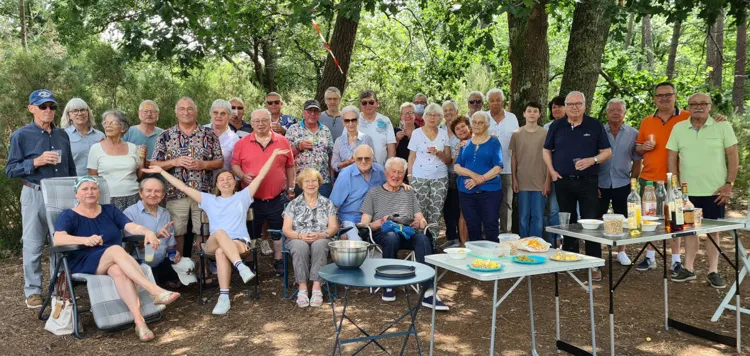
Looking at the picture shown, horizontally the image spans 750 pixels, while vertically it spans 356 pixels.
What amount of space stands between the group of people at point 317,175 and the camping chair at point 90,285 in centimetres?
9

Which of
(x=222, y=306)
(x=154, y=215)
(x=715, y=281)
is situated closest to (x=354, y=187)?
(x=222, y=306)

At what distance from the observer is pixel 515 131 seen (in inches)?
230

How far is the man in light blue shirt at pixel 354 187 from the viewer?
5.16 metres

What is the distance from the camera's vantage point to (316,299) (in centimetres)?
471

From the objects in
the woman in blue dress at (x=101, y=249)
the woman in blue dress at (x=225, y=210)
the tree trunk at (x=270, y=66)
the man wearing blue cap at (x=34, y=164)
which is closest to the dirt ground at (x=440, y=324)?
the woman in blue dress at (x=101, y=249)

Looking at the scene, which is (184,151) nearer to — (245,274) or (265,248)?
(245,274)

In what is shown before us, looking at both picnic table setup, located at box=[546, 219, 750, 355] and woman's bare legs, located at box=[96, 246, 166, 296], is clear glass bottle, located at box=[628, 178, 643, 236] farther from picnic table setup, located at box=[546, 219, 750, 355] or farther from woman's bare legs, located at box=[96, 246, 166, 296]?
woman's bare legs, located at box=[96, 246, 166, 296]

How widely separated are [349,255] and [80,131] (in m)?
3.15

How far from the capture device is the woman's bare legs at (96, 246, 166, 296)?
4141 mm

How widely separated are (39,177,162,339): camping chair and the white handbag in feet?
0.21

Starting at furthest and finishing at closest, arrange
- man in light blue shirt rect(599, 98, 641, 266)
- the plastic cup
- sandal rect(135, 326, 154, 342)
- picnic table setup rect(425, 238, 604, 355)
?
1. man in light blue shirt rect(599, 98, 641, 266)
2. sandal rect(135, 326, 154, 342)
3. the plastic cup
4. picnic table setup rect(425, 238, 604, 355)

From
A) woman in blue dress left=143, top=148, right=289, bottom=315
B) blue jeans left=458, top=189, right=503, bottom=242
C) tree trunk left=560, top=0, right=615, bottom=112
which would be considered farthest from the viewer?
tree trunk left=560, top=0, right=615, bottom=112

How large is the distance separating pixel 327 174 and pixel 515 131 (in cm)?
191

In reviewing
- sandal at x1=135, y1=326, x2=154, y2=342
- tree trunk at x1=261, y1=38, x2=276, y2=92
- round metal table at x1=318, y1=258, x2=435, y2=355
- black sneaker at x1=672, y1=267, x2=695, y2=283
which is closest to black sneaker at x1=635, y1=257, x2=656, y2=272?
black sneaker at x1=672, y1=267, x2=695, y2=283
